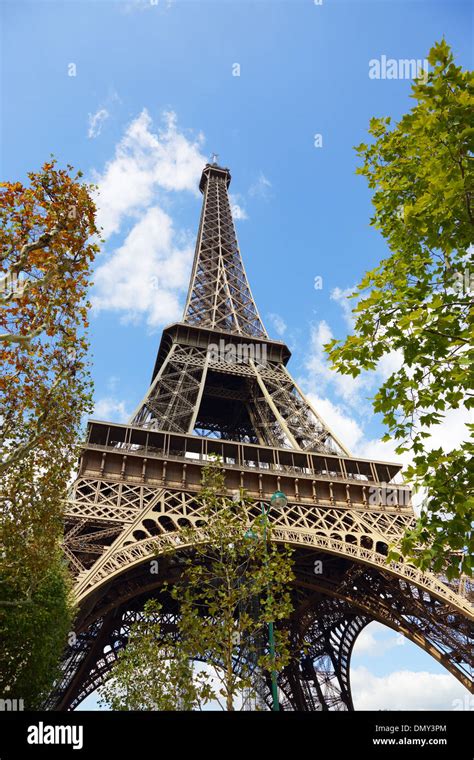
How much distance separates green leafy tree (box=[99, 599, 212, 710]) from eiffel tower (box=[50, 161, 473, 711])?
8.09 feet

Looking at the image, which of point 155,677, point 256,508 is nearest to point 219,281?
point 256,508

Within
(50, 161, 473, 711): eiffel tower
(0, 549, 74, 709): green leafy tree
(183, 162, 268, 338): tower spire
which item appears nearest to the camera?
(0, 549, 74, 709): green leafy tree

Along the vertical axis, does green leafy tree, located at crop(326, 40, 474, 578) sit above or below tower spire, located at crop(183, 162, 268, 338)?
below

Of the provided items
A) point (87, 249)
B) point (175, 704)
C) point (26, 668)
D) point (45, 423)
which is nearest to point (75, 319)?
point (87, 249)

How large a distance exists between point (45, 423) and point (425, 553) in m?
8.10

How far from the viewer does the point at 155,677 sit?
55.1 ft

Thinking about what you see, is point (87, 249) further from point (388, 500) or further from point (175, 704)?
point (388, 500)

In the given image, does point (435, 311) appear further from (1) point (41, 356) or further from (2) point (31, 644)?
A: (2) point (31, 644)

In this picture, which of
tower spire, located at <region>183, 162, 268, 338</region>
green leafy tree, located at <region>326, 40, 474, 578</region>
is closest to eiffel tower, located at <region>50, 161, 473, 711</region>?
tower spire, located at <region>183, 162, 268, 338</region>

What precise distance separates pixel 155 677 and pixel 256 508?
9203 millimetres

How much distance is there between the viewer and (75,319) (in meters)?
11.7

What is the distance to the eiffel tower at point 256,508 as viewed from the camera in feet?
69.9

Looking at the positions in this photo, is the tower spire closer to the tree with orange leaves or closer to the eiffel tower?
the eiffel tower

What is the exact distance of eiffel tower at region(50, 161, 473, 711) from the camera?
69.9 feet
